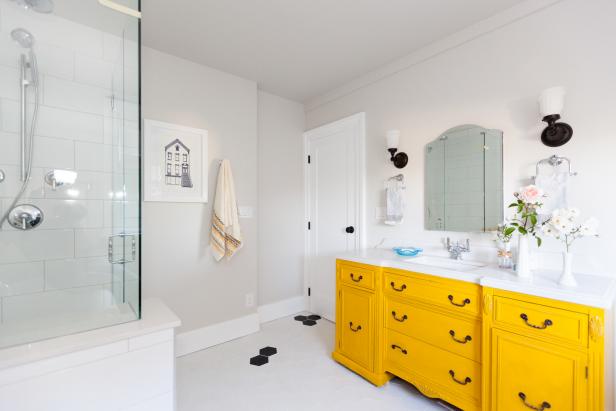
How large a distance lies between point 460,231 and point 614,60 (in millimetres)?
1210

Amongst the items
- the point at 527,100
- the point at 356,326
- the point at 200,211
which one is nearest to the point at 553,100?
the point at 527,100

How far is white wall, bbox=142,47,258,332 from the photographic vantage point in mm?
2297

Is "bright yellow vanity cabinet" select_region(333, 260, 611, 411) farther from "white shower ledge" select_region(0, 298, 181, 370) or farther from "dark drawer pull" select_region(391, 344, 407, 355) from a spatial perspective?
"white shower ledge" select_region(0, 298, 181, 370)

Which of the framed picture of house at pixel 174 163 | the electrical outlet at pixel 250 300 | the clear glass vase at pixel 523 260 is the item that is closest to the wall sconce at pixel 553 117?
Answer: the clear glass vase at pixel 523 260

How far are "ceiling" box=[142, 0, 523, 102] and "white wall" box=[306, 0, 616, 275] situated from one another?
0.23 m

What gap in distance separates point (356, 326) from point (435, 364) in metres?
0.58

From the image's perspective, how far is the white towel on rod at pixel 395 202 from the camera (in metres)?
2.40

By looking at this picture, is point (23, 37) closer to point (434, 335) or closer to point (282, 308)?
point (434, 335)

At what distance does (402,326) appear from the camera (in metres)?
1.87

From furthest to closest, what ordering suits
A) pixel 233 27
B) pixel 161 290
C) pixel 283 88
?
pixel 283 88 → pixel 161 290 → pixel 233 27

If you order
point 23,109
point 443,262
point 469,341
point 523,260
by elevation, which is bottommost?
point 469,341

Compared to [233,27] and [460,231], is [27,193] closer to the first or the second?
[233,27]

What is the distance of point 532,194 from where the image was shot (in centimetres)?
148

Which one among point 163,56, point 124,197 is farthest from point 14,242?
point 163,56
